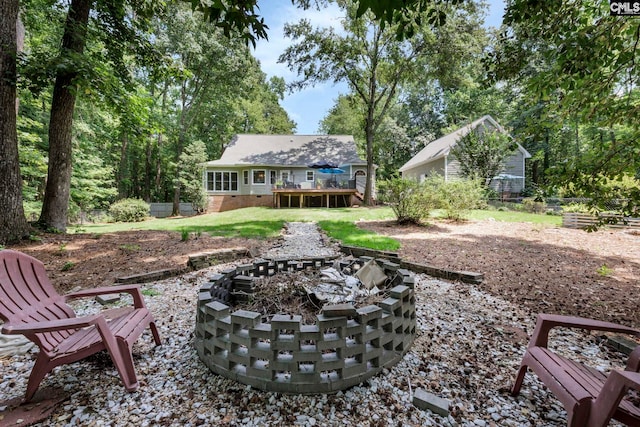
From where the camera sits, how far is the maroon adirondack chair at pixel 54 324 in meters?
1.86

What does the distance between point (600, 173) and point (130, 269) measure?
6.96m

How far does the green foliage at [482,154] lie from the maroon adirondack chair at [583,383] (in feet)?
56.1

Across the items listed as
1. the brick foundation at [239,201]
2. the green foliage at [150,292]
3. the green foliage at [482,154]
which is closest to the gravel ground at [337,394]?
the green foliage at [150,292]

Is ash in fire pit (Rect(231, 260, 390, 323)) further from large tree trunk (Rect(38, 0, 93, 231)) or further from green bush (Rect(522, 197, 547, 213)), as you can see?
green bush (Rect(522, 197, 547, 213))

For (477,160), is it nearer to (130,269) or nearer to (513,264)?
(513,264)

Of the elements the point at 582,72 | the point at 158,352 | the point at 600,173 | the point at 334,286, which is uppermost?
the point at 582,72

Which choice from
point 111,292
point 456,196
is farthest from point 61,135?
point 456,196

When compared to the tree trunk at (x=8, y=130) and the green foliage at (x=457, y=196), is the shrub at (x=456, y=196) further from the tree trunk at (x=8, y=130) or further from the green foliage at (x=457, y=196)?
the tree trunk at (x=8, y=130)

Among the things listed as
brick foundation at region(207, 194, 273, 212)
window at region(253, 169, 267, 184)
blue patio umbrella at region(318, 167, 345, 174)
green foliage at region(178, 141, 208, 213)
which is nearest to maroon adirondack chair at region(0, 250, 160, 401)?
blue patio umbrella at region(318, 167, 345, 174)

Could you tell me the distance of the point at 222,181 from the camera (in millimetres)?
21422

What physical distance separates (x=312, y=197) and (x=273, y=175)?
3596 millimetres

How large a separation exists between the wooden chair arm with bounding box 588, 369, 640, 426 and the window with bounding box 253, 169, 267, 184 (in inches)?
826

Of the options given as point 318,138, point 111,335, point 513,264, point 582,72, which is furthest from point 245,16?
point 318,138

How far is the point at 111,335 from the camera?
1971mm
